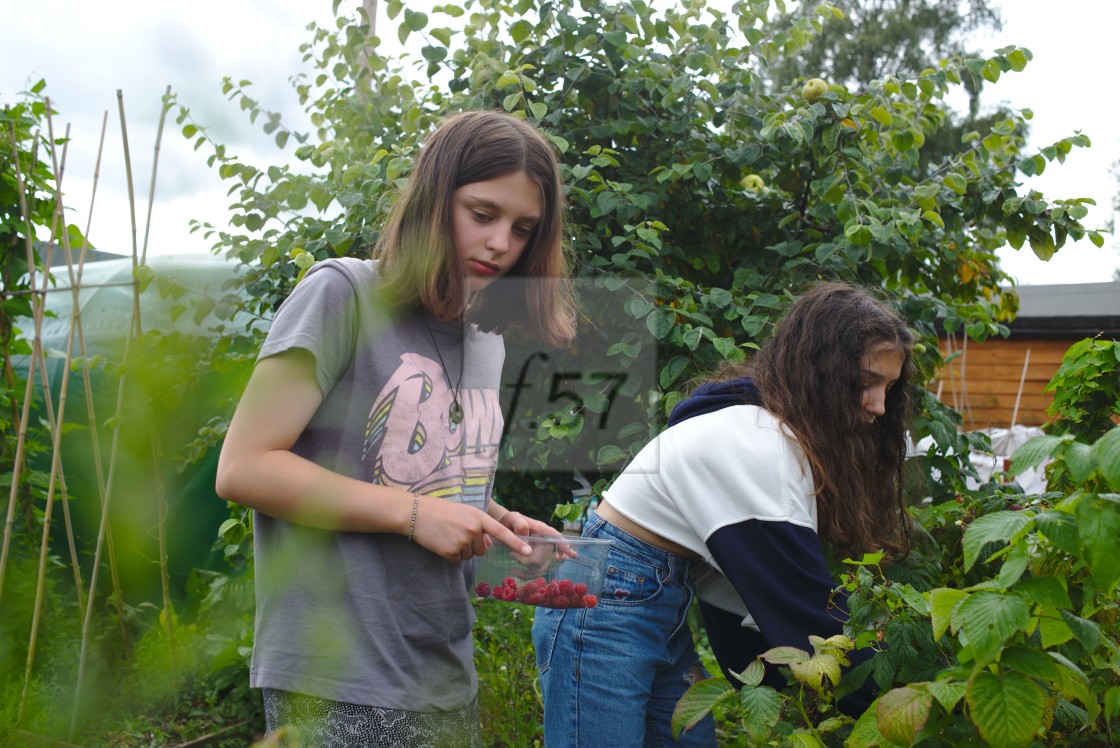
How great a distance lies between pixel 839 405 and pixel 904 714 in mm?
847

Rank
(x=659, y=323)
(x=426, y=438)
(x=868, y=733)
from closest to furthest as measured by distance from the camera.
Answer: (x=868, y=733) < (x=426, y=438) < (x=659, y=323)

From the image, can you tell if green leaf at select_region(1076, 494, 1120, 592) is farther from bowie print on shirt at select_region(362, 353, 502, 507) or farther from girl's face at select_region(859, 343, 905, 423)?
girl's face at select_region(859, 343, 905, 423)

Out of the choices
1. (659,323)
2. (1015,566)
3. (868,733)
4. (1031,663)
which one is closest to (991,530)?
(1015,566)

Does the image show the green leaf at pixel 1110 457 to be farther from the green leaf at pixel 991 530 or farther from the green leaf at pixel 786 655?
the green leaf at pixel 786 655

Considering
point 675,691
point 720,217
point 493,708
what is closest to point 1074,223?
point 720,217

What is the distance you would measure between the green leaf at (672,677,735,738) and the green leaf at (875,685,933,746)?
33cm

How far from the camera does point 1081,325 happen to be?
7727 mm

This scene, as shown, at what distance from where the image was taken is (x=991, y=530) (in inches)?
36.5

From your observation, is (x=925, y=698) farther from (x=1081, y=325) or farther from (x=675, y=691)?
(x=1081, y=325)

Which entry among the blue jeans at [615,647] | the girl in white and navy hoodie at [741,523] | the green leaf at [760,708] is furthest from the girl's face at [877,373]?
the green leaf at [760,708]

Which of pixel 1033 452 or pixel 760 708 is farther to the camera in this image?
pixel 760 708

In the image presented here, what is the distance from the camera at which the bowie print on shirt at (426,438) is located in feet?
4.09

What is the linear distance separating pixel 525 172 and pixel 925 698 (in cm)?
87

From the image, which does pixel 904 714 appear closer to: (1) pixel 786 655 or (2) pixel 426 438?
(1) pixel 786 655
